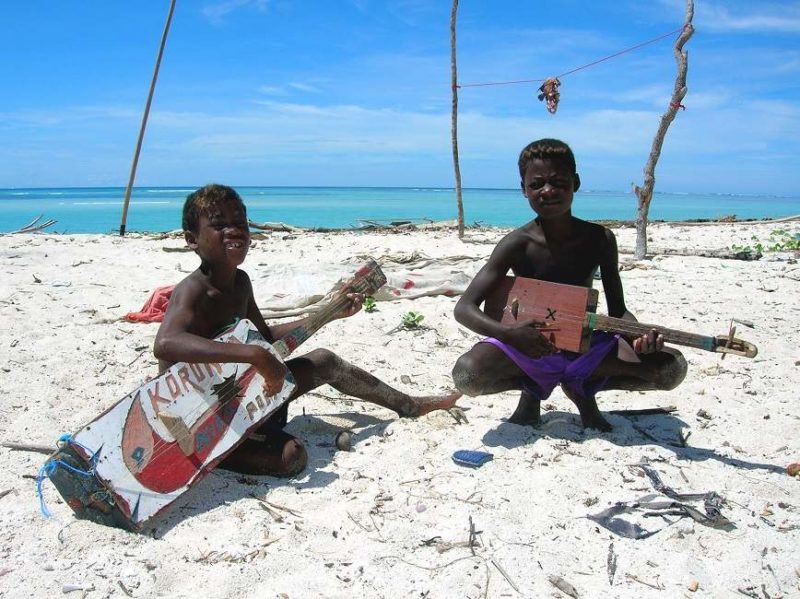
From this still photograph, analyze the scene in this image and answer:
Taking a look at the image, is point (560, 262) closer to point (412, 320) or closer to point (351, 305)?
point (351, 305)

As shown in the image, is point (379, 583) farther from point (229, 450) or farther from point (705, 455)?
point (705, 455)

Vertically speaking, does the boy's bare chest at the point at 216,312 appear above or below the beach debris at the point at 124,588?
above

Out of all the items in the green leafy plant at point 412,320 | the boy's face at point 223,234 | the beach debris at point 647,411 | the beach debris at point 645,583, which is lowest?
the beach debris at point 645,583

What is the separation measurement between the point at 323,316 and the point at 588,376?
1.37m

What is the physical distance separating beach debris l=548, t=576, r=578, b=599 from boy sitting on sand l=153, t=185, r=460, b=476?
1.26m

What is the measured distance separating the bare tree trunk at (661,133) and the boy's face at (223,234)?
22.0 ft

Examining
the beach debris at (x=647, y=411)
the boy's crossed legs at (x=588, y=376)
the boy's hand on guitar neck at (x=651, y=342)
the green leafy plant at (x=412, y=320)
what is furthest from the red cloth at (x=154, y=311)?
the boy's hand on guitar neck at (x=651, y=342)

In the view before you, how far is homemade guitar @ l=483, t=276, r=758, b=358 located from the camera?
9.70 feet

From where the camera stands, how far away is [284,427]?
339 centimetres

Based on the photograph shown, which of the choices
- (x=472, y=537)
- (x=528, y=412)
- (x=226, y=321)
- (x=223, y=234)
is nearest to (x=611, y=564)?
(x=472, y=537)

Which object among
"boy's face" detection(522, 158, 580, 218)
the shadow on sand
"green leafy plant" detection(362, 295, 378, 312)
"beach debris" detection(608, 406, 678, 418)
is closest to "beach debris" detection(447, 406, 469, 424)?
the shadow on sand

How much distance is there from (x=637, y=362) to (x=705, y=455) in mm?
528

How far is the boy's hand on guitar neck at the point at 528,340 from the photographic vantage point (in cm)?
304

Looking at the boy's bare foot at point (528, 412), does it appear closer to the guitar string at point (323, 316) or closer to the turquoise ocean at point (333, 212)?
the guitar string at point (323, 316)
